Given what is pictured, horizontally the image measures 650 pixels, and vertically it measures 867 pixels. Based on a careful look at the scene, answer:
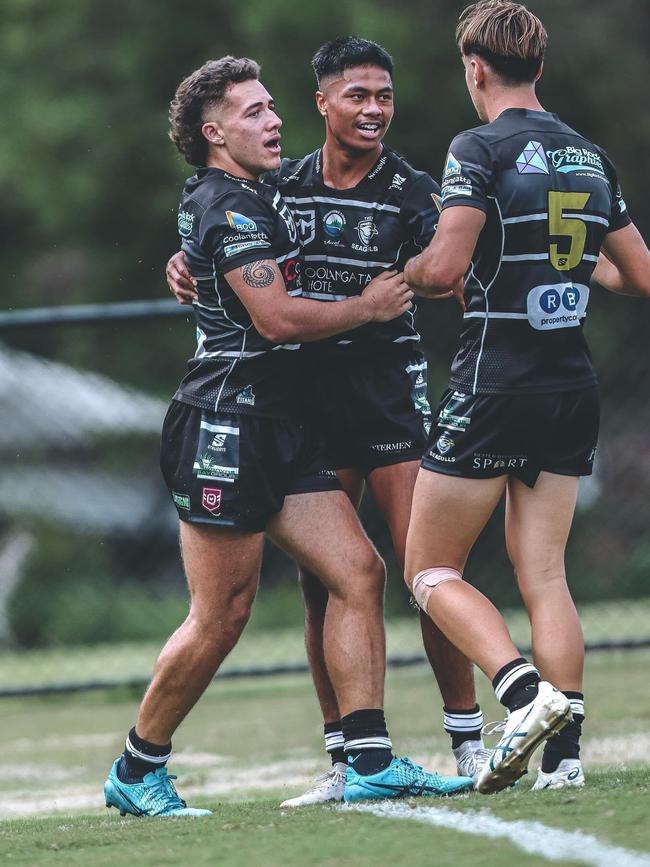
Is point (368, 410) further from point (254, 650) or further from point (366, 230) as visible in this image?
point (254, 650)

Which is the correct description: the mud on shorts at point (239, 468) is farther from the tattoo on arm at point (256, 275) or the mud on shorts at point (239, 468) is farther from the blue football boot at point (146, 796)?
the blue football boot at point (146, 796)

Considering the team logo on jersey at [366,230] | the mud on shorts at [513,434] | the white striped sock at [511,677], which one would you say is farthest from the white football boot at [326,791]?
the team logo on jersey at [366,230]

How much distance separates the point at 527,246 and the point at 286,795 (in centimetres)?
230

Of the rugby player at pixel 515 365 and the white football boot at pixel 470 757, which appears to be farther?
the white football boot at pixel 470 757

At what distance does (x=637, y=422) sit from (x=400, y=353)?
5.12 metres

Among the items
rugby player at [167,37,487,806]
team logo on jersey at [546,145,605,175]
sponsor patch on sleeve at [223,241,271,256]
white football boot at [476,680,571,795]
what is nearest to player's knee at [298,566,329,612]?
rugby player at [167,37,487,806]

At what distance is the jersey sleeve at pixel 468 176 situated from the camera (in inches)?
162

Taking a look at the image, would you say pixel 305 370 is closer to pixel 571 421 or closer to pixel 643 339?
pixel 571 421

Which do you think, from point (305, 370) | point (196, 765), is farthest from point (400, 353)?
point (196, 765)

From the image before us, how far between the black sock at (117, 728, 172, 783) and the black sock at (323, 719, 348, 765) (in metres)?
0.56

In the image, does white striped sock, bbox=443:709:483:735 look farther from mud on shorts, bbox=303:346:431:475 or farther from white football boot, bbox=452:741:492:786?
mud on shorts, bbox=303:346:431:475

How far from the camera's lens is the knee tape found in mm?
4402

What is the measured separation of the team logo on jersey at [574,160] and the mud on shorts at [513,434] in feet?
2.08

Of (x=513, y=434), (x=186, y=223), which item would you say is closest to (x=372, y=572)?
(x=513, y=434)
